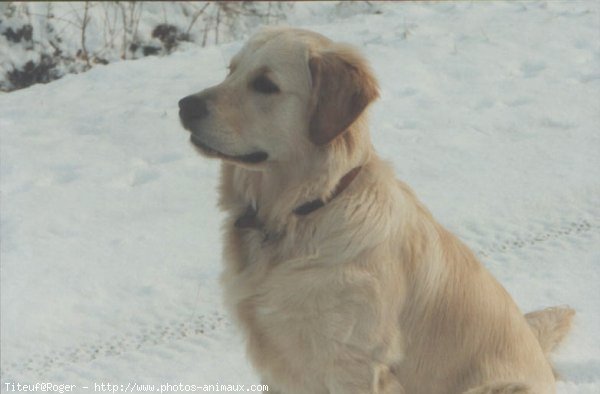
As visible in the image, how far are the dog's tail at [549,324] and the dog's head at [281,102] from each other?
56.9 inches

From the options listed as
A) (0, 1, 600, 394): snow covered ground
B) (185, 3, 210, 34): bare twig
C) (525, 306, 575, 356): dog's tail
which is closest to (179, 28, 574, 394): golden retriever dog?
(525, 306, 575, 356): dog's tail

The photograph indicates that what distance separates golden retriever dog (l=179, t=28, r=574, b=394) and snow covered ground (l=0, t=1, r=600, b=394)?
33.6 inches

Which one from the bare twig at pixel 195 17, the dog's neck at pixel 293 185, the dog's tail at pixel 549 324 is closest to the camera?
the dog's neck at pixel 293 185

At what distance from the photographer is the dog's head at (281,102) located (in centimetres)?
299

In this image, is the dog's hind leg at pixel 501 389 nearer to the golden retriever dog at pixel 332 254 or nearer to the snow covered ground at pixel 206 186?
the golden retriever dog at pixel 332 254

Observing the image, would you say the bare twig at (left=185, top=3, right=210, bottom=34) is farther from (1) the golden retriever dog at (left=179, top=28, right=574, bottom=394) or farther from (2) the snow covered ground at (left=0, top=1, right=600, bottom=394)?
(1) the golden retriever dog at (left=179, top=28, right=574, bottom=394)

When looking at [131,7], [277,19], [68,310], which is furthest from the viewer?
[277,19]

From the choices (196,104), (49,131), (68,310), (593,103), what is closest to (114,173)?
(49,131)

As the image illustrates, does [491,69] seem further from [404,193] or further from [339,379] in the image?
[339,379]

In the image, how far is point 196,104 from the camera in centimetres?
297

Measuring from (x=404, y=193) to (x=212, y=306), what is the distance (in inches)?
59.4

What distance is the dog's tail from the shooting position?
3.86m

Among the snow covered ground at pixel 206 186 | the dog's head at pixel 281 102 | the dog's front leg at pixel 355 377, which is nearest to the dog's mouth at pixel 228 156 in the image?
the dog's head at pixel 281 102

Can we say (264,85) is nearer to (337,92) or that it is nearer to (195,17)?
(337,92)
